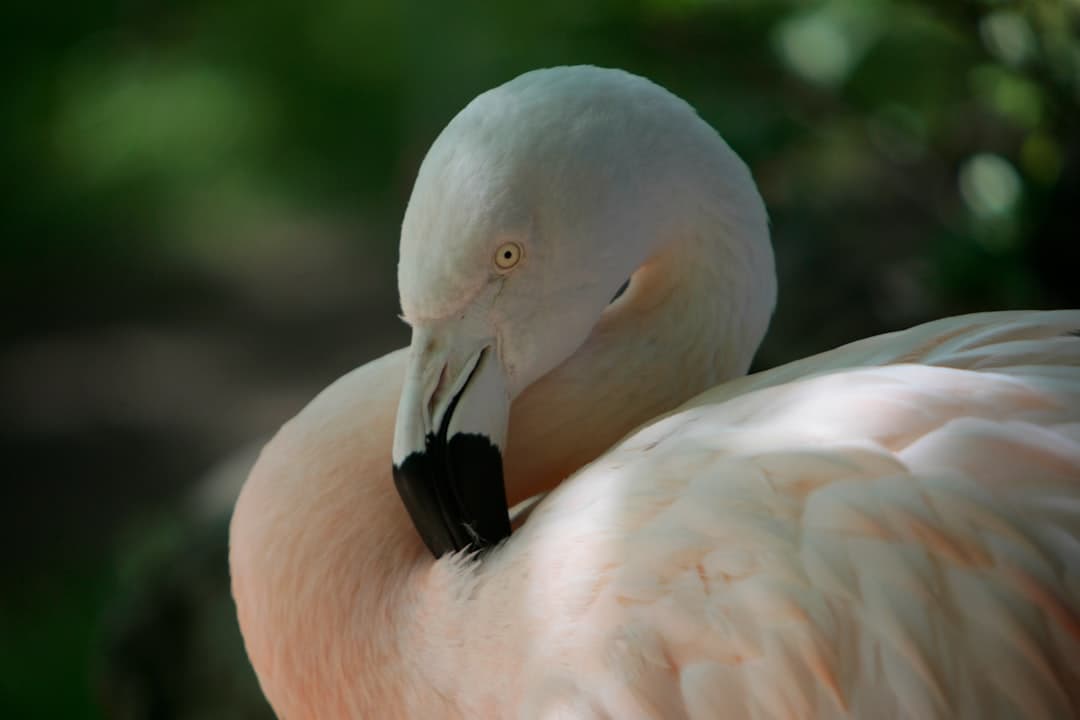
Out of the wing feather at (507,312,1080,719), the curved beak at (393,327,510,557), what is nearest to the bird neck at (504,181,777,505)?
the curved beak at (393,327,510,557)

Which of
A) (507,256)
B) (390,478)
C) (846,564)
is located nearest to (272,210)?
(390,478)

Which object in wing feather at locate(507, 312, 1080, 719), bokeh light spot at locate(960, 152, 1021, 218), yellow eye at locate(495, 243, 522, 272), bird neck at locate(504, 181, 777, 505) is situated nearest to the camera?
wing feather at locate(507, 312, 1080, 719)

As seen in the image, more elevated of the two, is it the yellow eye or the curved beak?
the yellow eye

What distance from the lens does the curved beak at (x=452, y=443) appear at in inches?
49.8

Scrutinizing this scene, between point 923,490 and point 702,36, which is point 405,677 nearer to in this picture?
point 923,490

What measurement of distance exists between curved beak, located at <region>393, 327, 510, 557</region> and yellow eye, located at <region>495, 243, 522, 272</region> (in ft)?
0.29

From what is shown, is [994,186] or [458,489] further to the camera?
[994,186]

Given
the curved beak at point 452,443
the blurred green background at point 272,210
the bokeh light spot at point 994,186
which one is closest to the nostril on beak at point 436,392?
the curved beak at point 452,443

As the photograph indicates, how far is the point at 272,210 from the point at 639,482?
3.57 metres

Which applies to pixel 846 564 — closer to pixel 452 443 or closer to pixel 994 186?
pixel 452 443

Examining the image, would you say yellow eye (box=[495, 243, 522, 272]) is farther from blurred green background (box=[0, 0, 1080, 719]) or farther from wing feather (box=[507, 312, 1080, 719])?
blurred green background (box=[0, 0, 1080, 719])

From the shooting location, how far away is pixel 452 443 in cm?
126

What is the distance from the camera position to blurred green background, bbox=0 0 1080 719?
2535mm

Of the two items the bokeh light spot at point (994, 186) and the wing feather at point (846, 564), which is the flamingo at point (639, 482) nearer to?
the wing feather at point (846, 564)
